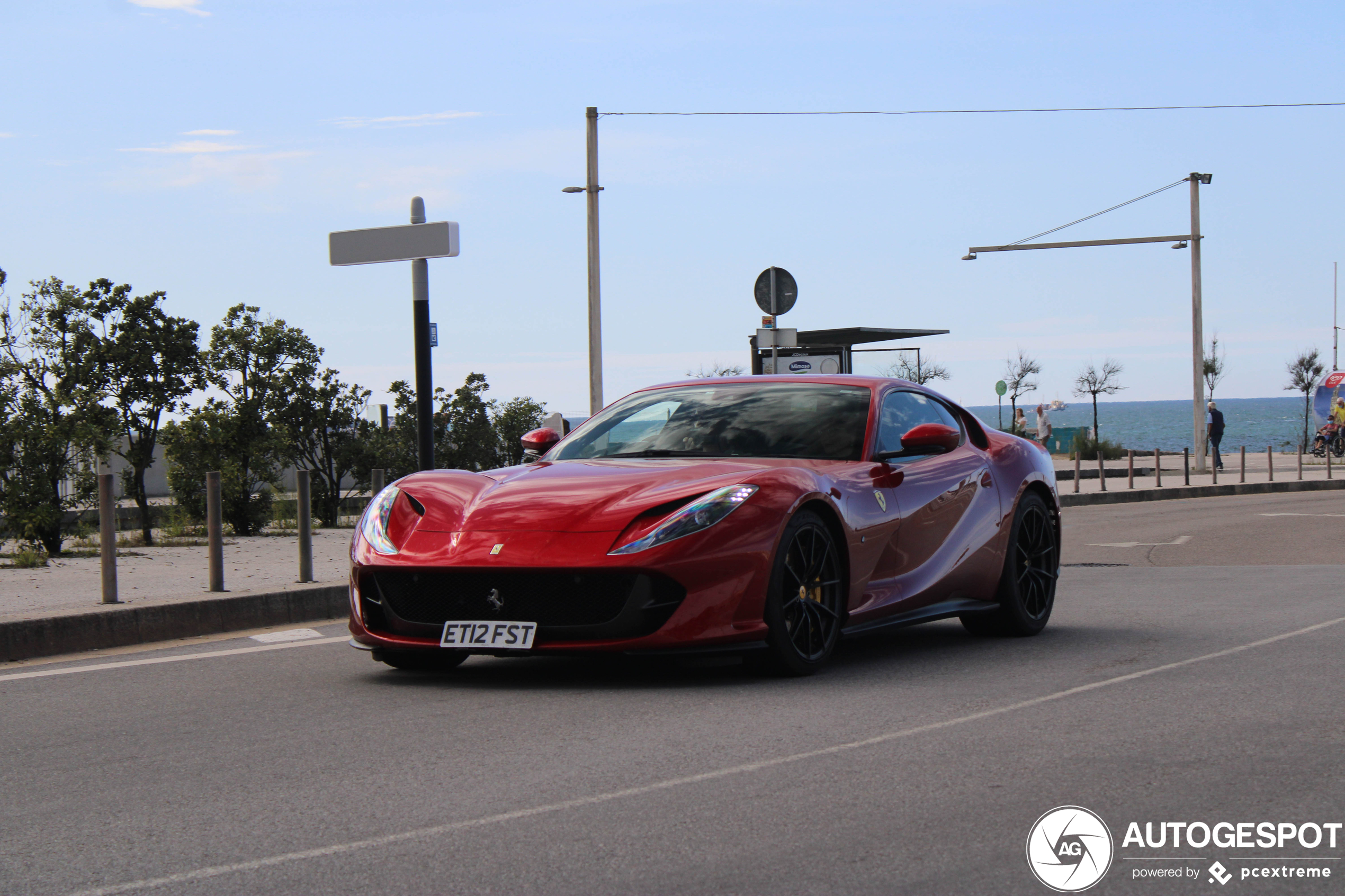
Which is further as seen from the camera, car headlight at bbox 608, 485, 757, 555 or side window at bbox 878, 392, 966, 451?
side window at bbox 878, 392, 966, 451

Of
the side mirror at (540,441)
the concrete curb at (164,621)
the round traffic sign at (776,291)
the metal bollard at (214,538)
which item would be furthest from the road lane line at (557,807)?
the round traffic sign at (776,291)

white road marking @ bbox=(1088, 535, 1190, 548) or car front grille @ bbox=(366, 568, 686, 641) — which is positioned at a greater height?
car front grille @ bbox=(366, 568, 686, 641)

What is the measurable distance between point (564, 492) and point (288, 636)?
113 inches

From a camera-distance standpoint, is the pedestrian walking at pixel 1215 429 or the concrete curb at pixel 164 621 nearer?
the concrete curb at pixel 164 621

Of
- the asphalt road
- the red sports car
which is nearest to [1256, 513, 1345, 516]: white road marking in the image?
the asphalt road

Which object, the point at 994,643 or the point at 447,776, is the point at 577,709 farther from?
the point at 994,643

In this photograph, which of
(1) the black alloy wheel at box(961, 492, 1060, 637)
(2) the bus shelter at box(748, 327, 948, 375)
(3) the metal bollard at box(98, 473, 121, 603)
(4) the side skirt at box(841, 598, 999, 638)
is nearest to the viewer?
(4) the side skirt at box(841, 598, 999, 638)

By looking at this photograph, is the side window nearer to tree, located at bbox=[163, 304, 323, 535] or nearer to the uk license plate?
the uk license plate

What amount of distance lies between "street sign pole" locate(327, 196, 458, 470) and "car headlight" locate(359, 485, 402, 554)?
4.31m

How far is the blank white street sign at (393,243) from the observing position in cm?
1082

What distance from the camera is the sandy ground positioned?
899cm

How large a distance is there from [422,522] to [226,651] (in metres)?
2.00

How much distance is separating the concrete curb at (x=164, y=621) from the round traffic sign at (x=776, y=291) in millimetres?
8676

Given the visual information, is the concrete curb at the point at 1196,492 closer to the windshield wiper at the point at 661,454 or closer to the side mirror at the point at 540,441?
the side mirror at the point at 540,441
